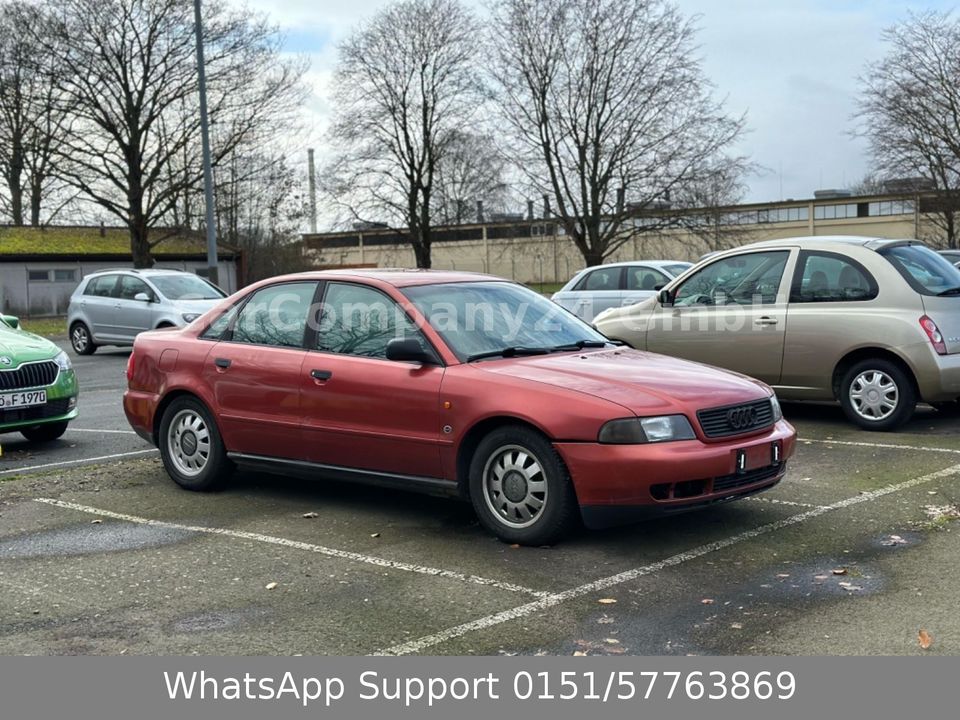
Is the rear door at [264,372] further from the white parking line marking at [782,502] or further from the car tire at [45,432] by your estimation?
the car tire at [45,432]

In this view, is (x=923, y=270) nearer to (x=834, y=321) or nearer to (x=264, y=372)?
(x=834, y=321)

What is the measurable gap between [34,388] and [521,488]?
5.59 meters

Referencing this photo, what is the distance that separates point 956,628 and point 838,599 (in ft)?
1.89

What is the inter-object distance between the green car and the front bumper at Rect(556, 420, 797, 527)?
Result: 581cm

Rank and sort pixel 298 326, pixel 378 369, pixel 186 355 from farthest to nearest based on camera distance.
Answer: pixel 186 355 → pixel 298 326 → pixel 378 369

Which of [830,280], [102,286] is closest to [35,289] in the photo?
[102,286]

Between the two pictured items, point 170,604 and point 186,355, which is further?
point 186,355

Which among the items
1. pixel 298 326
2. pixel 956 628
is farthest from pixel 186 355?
pixel 956 628

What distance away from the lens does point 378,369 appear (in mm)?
6773

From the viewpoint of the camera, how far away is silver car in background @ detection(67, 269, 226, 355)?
2080 cm

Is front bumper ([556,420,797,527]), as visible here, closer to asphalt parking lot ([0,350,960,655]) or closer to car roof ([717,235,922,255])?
asphalt parking lot ([0,350,960,655])

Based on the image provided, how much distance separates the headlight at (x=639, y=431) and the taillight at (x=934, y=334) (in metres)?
4.48

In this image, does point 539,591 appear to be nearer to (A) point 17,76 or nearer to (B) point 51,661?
(B) point 51,661

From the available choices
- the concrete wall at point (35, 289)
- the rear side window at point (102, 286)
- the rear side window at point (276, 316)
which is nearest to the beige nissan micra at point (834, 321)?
the rear side window at point (276, 316)
